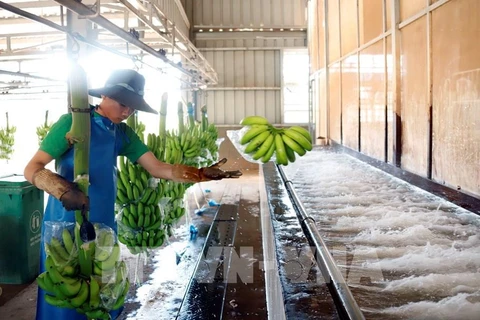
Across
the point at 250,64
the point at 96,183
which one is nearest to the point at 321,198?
the point at 96,183

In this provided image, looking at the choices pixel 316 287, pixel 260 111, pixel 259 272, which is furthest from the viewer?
pixel 260 111

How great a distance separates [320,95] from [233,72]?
5.98 m

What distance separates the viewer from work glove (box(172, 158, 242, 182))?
2658 mm

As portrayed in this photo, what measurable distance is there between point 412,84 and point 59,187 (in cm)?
508

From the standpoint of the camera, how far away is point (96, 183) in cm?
264

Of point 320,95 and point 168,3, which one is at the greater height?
point 168,3

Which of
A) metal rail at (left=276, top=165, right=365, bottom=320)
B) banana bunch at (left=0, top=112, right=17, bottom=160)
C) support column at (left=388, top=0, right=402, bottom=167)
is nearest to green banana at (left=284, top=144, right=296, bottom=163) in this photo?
metal rail at (left=276, top=165, right=365, bottom=320)

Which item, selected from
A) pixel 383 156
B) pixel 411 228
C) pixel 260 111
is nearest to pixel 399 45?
pixel 383 156

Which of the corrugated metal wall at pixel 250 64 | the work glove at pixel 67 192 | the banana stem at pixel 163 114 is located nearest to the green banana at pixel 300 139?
the work glove at pixel 67 192

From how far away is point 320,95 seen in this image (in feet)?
41.1

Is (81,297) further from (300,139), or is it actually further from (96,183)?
(300,139)

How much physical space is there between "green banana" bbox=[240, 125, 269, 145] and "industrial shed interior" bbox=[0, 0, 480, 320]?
1 centimetres

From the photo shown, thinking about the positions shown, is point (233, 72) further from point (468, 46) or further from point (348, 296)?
point (348, 296)

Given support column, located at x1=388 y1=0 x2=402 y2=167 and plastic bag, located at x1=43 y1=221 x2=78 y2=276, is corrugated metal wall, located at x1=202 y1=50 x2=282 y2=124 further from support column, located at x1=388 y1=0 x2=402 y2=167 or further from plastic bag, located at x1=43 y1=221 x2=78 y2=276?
plastic bag, located at x1=43 y1=221 x2=78 y2=276
